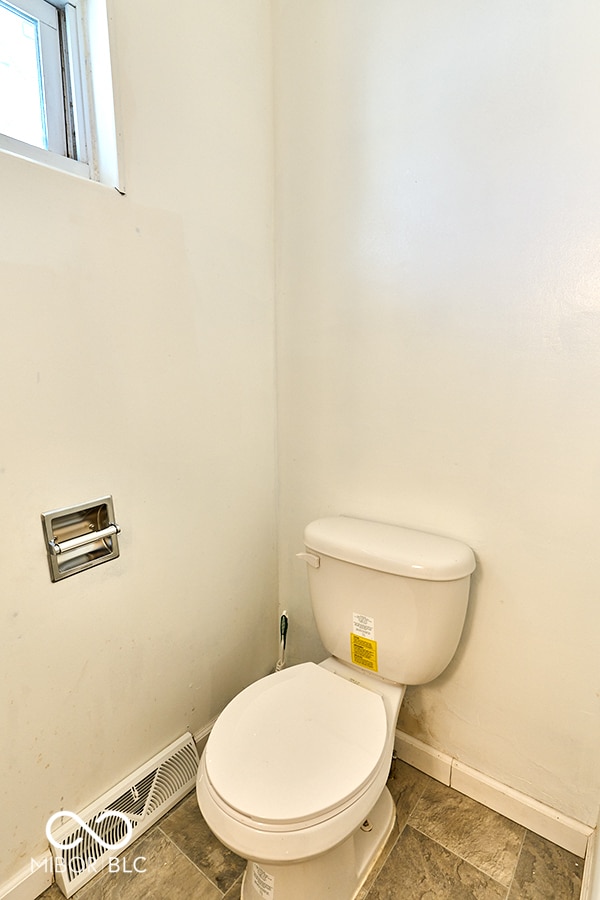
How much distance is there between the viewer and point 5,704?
2.86ft

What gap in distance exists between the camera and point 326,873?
943mm

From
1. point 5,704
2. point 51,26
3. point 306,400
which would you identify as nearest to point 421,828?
point 5,704

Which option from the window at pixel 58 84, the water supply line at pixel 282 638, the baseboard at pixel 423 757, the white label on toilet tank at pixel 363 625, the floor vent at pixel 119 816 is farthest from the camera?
the water supply line at pixel 282 638

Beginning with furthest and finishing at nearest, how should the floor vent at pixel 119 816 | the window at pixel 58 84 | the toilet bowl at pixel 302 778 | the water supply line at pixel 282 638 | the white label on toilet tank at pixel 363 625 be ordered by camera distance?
the water supply line at pixel 282 638 → the white label on toilet tank at pixel 363 625 → the floor vent at pixel 119 816 → the window at pixel 58 84 → the toilet bowl at pixel 302 778

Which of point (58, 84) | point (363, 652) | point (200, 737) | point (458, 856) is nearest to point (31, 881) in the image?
point (200, 737)

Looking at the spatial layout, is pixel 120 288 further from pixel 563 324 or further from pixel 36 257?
pixel 563 324

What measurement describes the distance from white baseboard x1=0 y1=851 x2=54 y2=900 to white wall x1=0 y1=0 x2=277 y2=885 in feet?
0.07

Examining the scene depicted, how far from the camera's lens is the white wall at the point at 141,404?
2.84 ft

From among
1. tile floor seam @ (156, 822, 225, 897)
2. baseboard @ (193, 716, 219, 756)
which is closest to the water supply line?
baseboard @ (193, 716, 219, 756)

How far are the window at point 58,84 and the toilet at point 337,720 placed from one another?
1.04 meters

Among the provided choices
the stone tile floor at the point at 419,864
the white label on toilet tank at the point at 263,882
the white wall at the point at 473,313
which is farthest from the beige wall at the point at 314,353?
the white label on toilet tank at the point at 263,882

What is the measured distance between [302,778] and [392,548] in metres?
0.50

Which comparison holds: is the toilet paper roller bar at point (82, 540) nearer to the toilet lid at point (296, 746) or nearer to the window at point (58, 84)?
the toilet lid at point (296, 746)

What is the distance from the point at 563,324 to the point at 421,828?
50.8 inches
